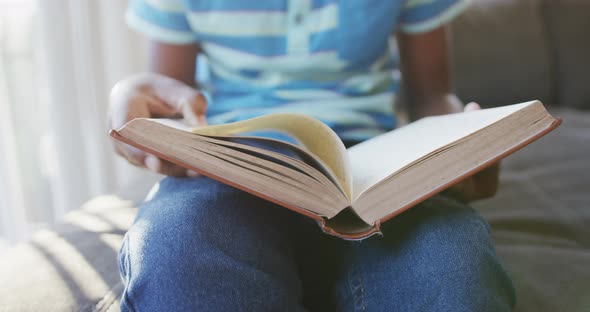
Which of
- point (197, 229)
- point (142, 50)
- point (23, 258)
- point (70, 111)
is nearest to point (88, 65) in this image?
point (70, 111)

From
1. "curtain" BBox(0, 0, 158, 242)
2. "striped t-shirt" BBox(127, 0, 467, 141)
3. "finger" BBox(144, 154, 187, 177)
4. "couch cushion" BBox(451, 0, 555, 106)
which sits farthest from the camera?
"couch cushion" BBox(451, 0, 555, 106)

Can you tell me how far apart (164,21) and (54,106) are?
46 cm

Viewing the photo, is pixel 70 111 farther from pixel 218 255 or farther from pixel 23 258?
pixel 218 255

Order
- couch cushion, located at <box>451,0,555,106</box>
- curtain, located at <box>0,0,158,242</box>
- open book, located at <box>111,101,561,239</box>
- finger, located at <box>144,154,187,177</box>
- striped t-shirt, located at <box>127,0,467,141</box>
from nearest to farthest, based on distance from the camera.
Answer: open book, located at <box>111,101,561,239</box>, finger, located at <box>144,154,187,177</box>, striped t-shirt, located at <box>127,0,467,141</box>, curtain, located at <box>0,0,158,242</box>, couch cushion, located at <box>451,0,555,106</box>

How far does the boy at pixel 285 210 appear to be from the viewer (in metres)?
0.48

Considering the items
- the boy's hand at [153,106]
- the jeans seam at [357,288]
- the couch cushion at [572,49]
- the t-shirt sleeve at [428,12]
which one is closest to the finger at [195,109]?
the boy's hand at [153,106]

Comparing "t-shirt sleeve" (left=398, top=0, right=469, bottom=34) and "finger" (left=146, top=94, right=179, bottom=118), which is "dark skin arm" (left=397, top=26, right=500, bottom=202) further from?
"finger" (left=146, top=94, right=179, bottom=118)

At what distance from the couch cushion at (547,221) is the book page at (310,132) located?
0.30 metres

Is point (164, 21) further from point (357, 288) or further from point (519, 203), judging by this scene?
point (519, 203)

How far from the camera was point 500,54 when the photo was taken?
1.57m

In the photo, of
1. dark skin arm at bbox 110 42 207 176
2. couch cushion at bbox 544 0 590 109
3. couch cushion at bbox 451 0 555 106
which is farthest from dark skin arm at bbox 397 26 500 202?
couch cushion at bbox 544 0 590 109

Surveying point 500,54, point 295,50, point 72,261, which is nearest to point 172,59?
point 295,50

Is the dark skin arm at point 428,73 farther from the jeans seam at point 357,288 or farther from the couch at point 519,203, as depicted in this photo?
the jeans seam at point 357,288

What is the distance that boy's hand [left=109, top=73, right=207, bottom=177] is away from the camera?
1.88 ft
